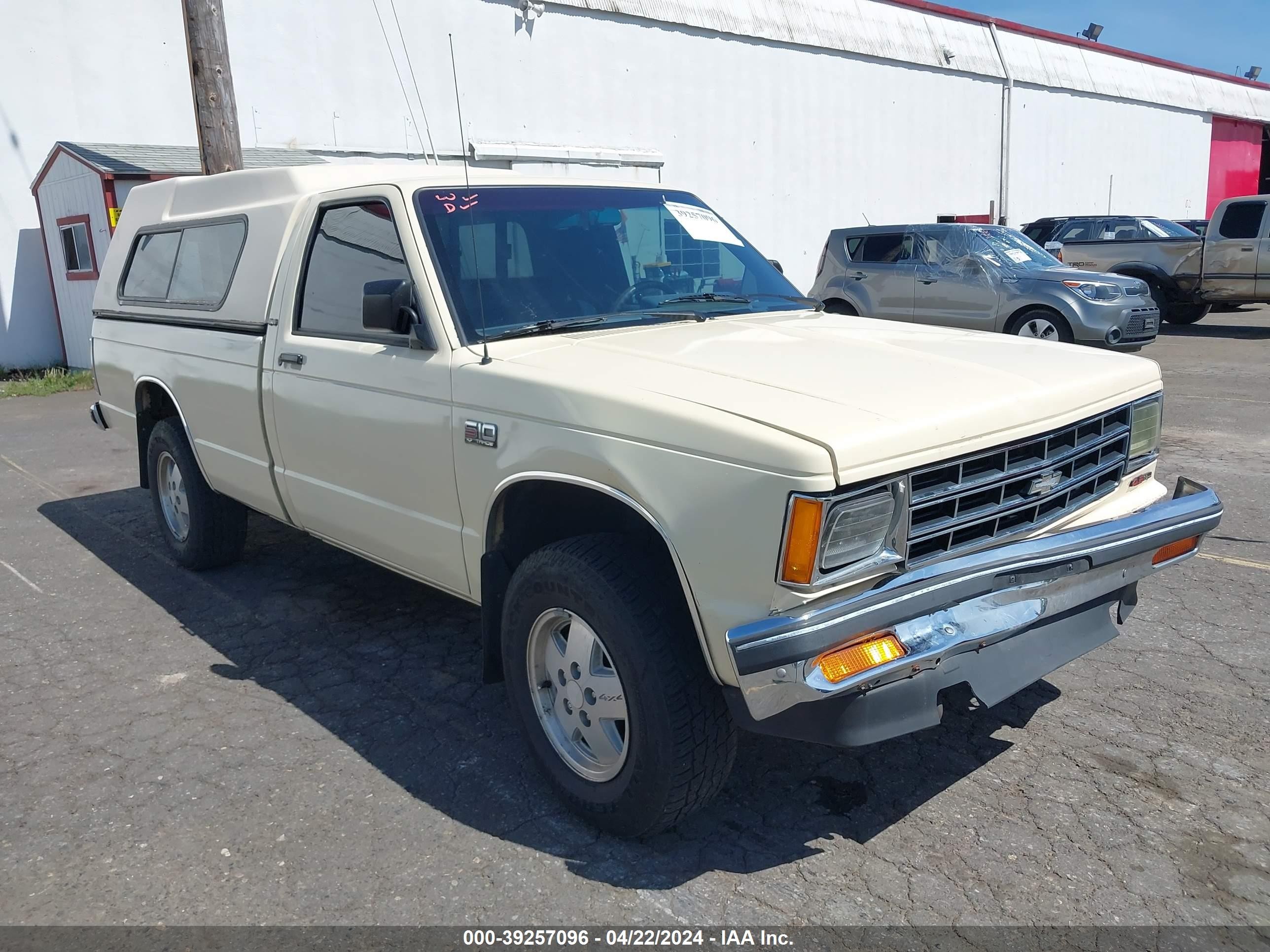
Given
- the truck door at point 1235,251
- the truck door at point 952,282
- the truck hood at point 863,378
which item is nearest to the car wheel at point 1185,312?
the truck door at point 1235,251

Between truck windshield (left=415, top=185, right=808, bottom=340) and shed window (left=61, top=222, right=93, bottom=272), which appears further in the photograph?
shed window (left=61, top=222, right=93, bottom=272)

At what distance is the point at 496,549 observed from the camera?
3414 mm

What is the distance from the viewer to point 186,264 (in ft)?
17.9

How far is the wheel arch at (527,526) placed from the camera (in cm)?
306

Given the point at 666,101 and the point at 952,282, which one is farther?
the point at 666,101

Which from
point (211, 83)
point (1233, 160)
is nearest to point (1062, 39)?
point (1233, 160)

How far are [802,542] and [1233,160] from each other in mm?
40975

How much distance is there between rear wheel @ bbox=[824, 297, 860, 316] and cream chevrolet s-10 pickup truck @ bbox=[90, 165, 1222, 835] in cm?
908

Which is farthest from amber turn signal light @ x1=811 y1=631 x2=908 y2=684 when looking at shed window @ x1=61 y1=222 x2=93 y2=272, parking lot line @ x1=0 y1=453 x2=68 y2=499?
shed window @ x1=61 y1=222 x2=93 y2=272

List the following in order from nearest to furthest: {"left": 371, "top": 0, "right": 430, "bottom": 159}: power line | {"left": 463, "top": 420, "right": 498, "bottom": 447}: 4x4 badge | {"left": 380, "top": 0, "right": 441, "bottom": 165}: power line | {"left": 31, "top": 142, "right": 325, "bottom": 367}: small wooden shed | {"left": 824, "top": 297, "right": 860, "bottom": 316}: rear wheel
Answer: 1. {"left": 463, "top": 420, "right": 498, "bottom": 447}: 4x4 badge
2. {"left": 380, "top": 0, "right": 441, "bottom": 165}: power line
3. {"left": 371, "top": 0, "right": 430, "bottom": 159}: power line
4. {"left": 31, "top": 142, "right": 325, "bottom": 367}: small wooden shed
5. {"left": 824, "top": 297, "right": 860, "bottom": 316}: rear wheel

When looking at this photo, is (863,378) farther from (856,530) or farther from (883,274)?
(883,274)

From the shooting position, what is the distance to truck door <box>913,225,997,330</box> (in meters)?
12.3

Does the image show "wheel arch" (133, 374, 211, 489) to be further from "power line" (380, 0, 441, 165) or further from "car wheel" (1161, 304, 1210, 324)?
"car wheel" (1161, 304, 1210, 324)

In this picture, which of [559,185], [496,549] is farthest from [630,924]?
[559,185]
